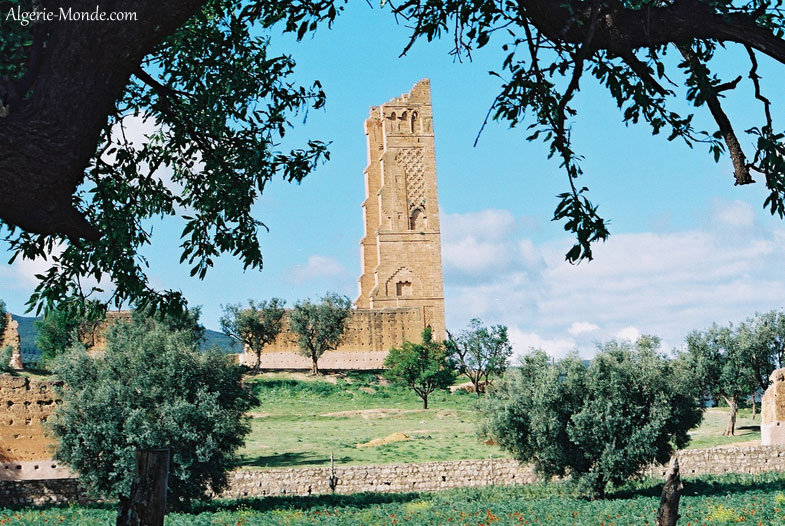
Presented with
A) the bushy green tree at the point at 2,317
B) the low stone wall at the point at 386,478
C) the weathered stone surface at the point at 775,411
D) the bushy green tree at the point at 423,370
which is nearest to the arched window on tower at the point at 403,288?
the bushy green tree at the point at 423,370

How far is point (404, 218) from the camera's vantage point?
2105 inches

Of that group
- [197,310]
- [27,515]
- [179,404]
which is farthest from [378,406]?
[27,515]

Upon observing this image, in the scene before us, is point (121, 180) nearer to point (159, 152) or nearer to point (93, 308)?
point (159, 152)

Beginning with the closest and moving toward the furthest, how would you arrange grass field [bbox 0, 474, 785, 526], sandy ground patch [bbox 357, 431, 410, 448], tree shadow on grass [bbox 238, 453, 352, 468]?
grass field [bbox 0, 474, 785, 526]
tree shadow on grass [bbox 238, 453, 352, 468]
sandy ground patch [bbox 357, 431, 410, 448]

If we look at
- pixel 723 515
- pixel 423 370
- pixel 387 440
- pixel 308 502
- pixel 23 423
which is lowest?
pixel 308 502

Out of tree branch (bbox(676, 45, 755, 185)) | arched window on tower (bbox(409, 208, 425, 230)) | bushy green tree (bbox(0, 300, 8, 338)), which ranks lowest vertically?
tree branch (bbox(676, 45, 755, 185))

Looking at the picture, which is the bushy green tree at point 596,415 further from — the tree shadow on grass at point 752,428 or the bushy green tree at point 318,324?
the bushy green tree at point 318,324

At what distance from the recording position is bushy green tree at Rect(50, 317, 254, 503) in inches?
643

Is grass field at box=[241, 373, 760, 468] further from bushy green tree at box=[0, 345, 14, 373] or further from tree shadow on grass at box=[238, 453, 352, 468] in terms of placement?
bushy green tree at box=[0, 345, 14, 373]

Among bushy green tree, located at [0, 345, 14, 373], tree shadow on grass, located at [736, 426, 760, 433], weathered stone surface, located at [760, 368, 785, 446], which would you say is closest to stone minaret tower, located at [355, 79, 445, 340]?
bushy green tree, located at [0, 345, 14, 373]

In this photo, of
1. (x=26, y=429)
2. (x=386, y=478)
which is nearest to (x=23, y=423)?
(x=26, y=429)

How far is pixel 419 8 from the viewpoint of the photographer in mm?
5770

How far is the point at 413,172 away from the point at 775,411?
35069 mm

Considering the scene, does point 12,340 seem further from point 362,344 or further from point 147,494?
point 147,494
